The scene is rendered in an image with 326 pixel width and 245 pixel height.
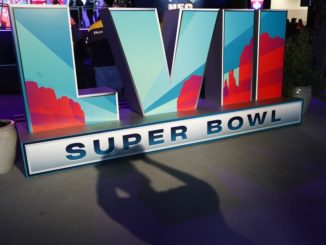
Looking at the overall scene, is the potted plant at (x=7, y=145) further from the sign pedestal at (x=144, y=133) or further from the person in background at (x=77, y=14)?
the person in background at (x=77, y=14)

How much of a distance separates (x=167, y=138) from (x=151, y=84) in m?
0.56

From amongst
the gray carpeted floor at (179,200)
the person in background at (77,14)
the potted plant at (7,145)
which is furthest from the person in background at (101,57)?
the person in background at (77,14)

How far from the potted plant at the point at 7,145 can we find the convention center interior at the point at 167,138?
0.04ft

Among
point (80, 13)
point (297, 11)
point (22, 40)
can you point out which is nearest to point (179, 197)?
point (22, 40)

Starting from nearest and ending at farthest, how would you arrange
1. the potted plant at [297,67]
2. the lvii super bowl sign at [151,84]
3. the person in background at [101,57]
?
the lvii super bowl sign at [151,84] < the potted plant at [297,67] < the person in background at [101,57]

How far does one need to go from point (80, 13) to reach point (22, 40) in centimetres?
673

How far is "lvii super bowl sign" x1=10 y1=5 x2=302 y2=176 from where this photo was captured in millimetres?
2646

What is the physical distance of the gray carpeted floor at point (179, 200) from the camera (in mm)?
1921

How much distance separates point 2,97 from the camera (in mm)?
6086

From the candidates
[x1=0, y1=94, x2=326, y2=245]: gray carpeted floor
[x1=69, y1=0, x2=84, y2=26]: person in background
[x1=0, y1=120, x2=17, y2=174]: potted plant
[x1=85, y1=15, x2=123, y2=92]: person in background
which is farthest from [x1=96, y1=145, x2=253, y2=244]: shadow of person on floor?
[x1=69, y1=0, x2=84, y2=26]: person in background

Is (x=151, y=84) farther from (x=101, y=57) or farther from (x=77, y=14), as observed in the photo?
(x=77, y=14)

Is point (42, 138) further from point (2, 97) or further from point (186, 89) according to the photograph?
point (2, 97)

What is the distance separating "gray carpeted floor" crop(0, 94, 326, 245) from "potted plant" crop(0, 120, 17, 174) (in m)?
0.09

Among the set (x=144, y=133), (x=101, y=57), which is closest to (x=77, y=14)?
(x=101, y=57)
